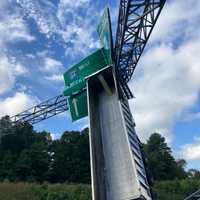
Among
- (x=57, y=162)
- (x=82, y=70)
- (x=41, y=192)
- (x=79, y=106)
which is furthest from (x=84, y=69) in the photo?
(x=57, y=162)

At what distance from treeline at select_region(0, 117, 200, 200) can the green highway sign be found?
17341 mm

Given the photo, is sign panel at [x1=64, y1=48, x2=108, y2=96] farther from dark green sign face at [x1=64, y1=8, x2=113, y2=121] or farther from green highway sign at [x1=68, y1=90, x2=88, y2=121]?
green highway sign at [x1=68, y1=90, x2=88, y2=121]

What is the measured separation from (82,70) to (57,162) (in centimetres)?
2878

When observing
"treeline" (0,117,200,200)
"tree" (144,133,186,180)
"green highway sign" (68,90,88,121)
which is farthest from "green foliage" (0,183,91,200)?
"tree" (144,133,186,180)

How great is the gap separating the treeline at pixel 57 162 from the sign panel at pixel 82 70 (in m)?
16.9

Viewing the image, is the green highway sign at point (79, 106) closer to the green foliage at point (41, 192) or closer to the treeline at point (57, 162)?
the green foliage at point (41, 192)

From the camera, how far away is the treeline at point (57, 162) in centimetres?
3853

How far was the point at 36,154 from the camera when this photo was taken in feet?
137

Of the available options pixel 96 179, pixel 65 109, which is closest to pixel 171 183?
pixel 65 109

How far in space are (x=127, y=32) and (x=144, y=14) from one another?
1.17 metres

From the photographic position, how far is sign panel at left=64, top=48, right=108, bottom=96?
14.9m

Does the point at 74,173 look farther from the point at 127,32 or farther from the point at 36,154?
the point at 127,32

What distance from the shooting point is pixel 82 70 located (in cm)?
1529

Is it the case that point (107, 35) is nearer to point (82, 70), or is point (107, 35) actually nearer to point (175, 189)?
point (82, 70)
